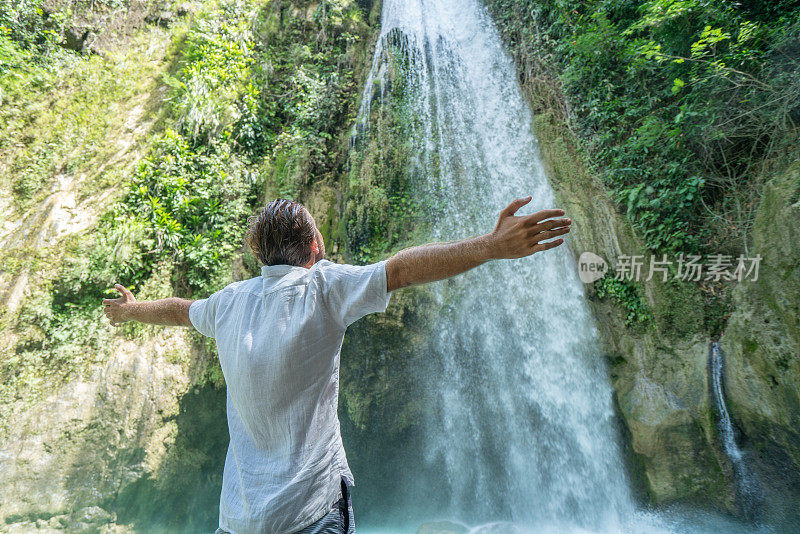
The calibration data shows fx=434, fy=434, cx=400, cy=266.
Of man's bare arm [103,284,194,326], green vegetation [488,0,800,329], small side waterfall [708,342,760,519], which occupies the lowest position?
small side waterfall [708,342,760,519]

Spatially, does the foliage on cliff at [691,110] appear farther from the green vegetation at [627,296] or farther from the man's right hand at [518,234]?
the man's right hand at [518,234]

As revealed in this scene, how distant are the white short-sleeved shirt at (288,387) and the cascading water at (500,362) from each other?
14.3ft

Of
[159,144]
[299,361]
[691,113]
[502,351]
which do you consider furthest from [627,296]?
[159,144]

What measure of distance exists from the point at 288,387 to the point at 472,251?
563mm

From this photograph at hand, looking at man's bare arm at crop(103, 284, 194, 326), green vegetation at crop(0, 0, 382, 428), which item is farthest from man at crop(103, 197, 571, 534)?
green vegetation at crop(0, 0, 382, 428)

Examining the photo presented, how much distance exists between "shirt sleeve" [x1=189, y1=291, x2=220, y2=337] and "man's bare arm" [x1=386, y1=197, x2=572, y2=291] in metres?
0.57

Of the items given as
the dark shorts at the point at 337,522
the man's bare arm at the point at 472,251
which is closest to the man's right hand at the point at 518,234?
the man's bare arm at the point at 472,251

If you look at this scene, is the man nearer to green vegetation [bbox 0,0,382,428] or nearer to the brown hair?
the brown hair

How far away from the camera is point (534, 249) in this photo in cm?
106

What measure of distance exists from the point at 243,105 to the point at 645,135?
18.6 feet

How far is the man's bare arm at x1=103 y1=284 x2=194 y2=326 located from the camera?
1.51 metres

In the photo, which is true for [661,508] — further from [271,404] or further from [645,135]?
[271,404]

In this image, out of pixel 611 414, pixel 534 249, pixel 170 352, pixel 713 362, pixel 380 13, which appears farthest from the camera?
pixel 380 13

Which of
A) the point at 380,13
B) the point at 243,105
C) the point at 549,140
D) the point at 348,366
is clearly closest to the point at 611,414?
the point at 348,366
